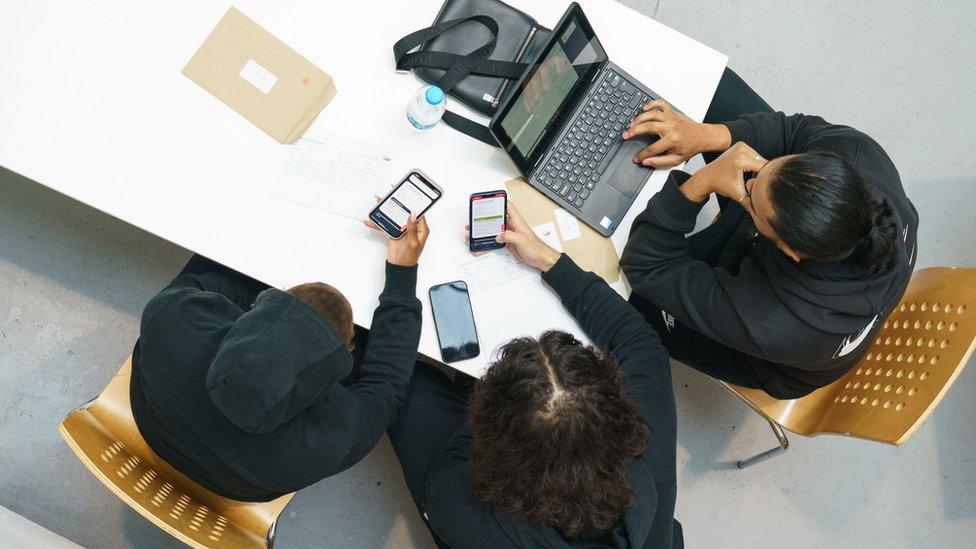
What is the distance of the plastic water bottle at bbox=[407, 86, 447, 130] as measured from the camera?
4.19 feet

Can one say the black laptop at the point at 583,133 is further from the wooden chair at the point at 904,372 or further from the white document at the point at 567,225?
the wooden chair at the point at 904,372

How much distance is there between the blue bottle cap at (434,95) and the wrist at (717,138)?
589 mm

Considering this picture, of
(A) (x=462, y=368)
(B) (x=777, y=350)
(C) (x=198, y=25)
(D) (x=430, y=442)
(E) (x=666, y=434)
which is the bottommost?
(D) (x=430, y=442)

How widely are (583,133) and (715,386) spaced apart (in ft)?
3.36

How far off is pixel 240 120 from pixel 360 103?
0.24 metres

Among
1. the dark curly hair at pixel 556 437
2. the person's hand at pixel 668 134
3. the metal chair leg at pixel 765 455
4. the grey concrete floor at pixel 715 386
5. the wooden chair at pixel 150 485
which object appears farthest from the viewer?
the grey concrete floor at pixel 715 386

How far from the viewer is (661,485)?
4.00 ft

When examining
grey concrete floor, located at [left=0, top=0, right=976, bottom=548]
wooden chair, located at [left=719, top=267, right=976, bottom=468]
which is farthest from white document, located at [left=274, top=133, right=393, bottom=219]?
wooden chair, located at [left=719, top=267, right=976, bottom=468]

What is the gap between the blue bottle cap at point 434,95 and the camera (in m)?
1.28

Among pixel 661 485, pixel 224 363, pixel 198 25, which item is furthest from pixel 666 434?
pixel 198 25

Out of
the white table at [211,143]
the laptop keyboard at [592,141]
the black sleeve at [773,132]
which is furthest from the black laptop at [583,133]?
the black sleeve at [773,132]

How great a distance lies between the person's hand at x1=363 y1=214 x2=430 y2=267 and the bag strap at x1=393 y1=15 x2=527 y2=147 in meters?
0.24

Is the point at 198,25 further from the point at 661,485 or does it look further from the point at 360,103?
the point at 661,485

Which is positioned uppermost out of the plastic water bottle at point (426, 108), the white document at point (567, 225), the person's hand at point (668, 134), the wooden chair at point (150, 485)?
the person's hand at point (668, 134)
